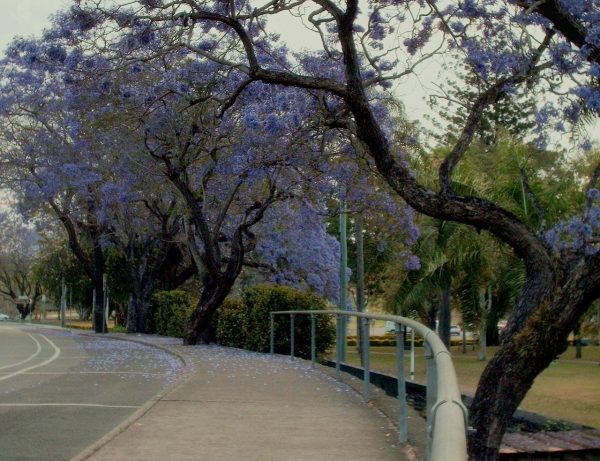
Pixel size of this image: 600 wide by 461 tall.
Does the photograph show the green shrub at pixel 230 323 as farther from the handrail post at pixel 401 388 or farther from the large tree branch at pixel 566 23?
the handrail post at pixel 401 388

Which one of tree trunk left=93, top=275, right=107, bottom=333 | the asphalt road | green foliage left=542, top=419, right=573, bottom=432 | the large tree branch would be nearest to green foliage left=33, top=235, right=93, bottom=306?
tree trunk left=93, top=275, right=107, bottom=333

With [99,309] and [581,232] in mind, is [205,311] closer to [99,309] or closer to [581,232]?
[581,232]

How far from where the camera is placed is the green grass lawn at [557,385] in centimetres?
1557

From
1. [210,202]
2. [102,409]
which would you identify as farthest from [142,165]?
[102,409]

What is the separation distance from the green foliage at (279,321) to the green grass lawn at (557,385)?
1267 millimetres

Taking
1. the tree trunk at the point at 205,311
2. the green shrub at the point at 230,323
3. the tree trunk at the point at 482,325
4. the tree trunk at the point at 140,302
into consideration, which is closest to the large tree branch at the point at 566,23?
the green shrub at the point at 230,323

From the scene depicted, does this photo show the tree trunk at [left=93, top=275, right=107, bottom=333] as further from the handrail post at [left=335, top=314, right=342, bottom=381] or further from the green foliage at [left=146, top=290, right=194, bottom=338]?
the handrail post at [left=335, top=314, right=342, bottom=381]

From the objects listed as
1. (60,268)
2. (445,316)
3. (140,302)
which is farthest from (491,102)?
(60,268)

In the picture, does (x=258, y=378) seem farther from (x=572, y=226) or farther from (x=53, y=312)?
(x=53, y=312)

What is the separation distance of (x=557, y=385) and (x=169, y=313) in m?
15.6

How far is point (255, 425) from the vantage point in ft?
32.3

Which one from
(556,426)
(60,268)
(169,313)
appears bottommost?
(556,426)

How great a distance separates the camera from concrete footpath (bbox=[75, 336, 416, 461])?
8.17 m

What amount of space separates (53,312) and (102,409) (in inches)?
6029
